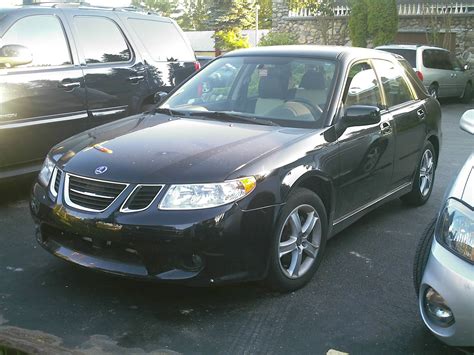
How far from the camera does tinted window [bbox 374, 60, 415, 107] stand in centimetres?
518

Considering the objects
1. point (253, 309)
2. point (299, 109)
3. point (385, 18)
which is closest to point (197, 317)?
point (253, 309)

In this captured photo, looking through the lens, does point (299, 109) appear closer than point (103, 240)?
No

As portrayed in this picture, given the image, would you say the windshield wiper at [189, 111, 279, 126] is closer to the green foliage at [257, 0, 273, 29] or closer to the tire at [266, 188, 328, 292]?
the tire at [266, 188, 328, 292]

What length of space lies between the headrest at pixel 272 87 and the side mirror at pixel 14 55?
7.57ft

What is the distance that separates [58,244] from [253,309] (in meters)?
1.30

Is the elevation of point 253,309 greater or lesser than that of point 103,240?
lesser

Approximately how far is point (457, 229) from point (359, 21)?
21.3 metres

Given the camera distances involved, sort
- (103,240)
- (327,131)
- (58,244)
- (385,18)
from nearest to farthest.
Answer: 1. (103,240)
2. (58,244)
3. (327,131)
4. (385,18)

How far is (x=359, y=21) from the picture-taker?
2273 cm

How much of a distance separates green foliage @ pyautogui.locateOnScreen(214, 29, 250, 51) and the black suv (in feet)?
96.6

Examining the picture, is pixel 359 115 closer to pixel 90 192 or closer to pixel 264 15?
pixel 90 192

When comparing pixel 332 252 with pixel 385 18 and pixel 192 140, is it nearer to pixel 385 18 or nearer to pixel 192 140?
pixel 192 140

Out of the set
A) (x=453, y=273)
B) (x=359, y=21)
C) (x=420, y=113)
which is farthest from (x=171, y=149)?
(x=359, y=21)

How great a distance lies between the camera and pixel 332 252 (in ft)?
15.2
